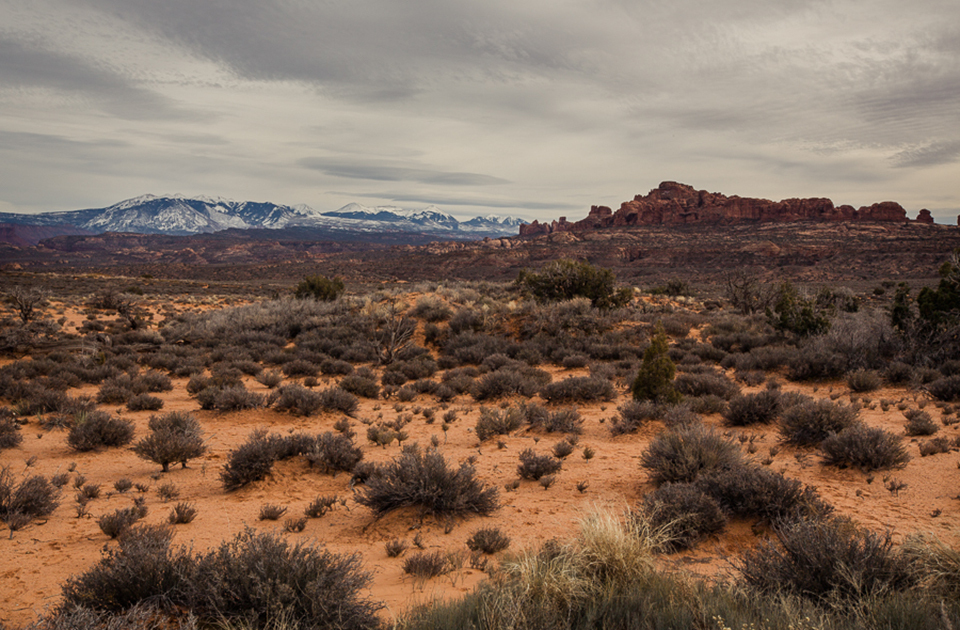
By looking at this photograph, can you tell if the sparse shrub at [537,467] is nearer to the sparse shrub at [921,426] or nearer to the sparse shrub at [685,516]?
the sparse shrub at [685,516]

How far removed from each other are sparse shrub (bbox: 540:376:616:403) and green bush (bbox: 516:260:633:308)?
31.9 ft

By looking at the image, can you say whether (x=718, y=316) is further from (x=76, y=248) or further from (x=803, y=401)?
(x=76, y=248)

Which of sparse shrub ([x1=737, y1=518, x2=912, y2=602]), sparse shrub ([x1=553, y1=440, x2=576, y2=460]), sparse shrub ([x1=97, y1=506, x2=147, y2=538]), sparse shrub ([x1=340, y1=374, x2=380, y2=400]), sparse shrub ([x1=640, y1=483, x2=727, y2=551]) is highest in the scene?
sparse shrub ([x1=737, y1=518, x2=912, y2=602])

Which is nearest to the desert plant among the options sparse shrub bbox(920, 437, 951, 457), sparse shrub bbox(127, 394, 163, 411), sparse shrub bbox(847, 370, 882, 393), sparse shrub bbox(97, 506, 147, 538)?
sparse shrub bbox(127, 394, 163, 411)

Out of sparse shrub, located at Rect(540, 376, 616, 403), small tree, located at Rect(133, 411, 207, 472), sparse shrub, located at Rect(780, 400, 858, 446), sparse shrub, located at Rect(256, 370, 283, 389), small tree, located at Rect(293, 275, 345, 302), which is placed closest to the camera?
small tree, located at Rect(133, 411, 207, 472)

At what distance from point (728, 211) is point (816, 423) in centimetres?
10006

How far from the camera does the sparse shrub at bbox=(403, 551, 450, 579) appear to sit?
4105mm

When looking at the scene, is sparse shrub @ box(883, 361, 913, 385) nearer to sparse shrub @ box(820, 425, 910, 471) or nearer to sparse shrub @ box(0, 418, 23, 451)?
sparse shrub @ box(820, 425, 910, 471)

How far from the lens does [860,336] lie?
12.4 metres

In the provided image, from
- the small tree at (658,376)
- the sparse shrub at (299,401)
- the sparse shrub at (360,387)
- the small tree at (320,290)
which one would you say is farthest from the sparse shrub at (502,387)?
the small tree at (320,290)

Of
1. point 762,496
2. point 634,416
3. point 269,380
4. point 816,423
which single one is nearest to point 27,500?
point 269,380

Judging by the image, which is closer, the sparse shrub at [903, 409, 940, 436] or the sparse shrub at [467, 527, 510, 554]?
the sparse shrub at [467, 527, 510, 554]

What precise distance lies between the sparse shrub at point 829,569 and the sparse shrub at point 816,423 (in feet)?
14.3

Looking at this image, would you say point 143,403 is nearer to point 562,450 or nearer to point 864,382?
point 562,450
